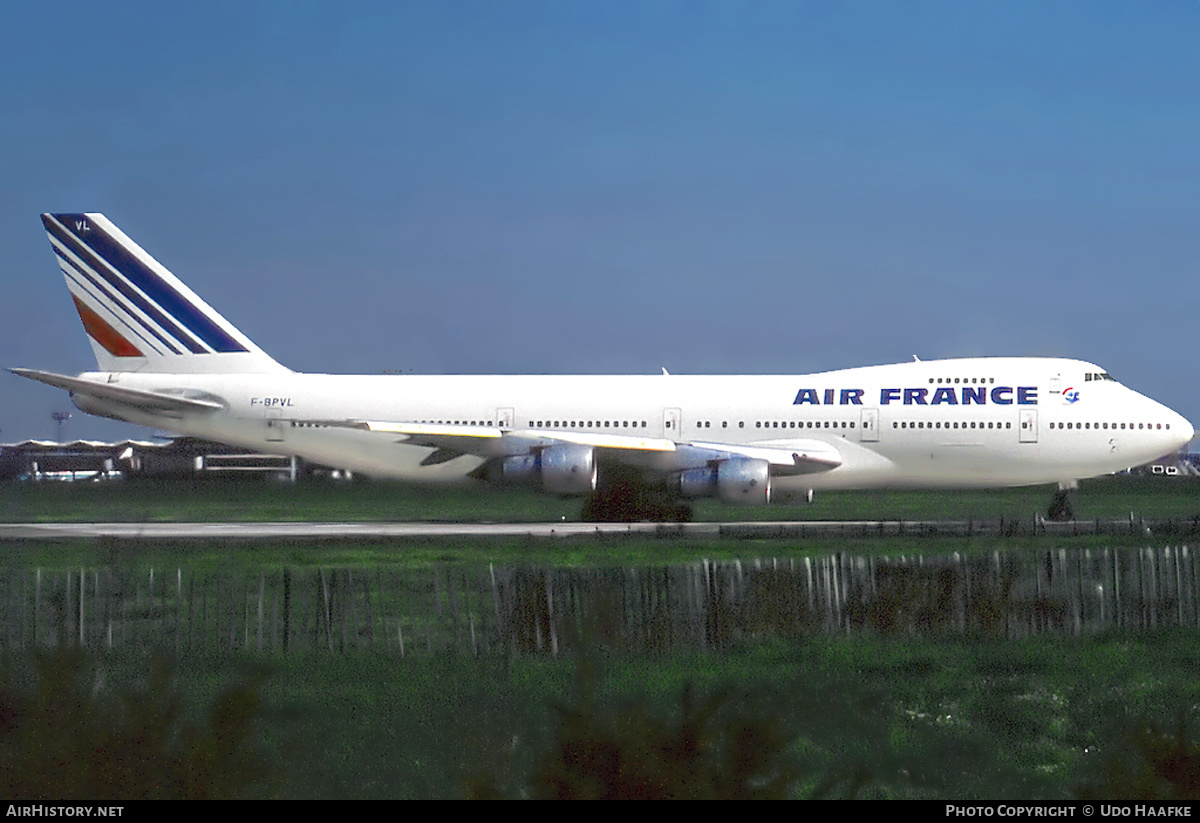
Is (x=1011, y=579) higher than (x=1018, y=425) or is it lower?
lower

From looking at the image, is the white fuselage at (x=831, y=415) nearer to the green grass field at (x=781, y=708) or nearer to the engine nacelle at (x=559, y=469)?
the engine nacelle at (x=559, y=469)

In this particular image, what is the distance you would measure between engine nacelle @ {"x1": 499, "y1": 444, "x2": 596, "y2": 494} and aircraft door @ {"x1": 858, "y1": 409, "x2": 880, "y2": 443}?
8.85 m

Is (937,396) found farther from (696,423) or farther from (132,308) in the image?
(132,308)

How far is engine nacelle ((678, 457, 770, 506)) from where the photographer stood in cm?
4144

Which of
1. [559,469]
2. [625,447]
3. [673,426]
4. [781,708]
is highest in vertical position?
[673,426]

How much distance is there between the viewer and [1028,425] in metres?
44.0

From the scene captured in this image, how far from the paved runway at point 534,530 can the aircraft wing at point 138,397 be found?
4403mm

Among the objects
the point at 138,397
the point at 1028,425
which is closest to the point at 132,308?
the point at 138,397

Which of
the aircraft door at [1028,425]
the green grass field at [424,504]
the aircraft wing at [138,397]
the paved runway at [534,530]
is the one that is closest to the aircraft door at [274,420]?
the aircraft wing at [138,397]

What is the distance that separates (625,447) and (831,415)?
709 centimetres

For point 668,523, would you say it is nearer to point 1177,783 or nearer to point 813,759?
point 813,759

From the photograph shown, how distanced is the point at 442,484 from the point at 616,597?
92.3ft

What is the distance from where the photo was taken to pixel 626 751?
8.52m
